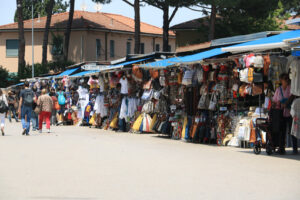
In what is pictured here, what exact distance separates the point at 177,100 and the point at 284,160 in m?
7.11

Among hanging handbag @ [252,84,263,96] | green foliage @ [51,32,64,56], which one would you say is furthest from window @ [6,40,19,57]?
hanging handbag @ [252,84,263,96]

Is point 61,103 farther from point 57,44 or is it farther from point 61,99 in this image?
point 57,44

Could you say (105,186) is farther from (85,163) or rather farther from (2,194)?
(85,163)

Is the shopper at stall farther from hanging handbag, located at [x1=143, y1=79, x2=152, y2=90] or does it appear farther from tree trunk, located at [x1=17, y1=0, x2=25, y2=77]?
tree trunk, located at [x1=17, y1=0, x2=25, y2=77]

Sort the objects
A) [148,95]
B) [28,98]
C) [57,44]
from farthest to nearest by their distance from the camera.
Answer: [57,44]
[28,98]
[148,95]

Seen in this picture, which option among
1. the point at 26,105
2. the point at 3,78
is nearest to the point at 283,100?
the point at 26,105

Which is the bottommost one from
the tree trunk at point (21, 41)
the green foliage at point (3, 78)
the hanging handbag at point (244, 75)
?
the hanging handbag at point (244, 75)

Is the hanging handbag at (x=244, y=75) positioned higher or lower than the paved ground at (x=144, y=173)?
higher

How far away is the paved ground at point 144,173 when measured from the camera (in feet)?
28.1

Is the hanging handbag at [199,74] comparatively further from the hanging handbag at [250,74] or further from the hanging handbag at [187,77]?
the hanging handbag at [250,74]

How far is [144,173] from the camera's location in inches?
423

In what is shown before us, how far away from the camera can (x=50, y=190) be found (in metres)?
8.88

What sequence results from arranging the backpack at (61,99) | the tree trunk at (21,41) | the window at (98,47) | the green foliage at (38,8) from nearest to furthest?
the backpack at (61,99) < the tree trunk at (21,41) < the window at (98,47) < the green foliage at (38,8)

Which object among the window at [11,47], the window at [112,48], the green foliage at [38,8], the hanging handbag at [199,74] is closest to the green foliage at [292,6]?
the window at [112,48]
